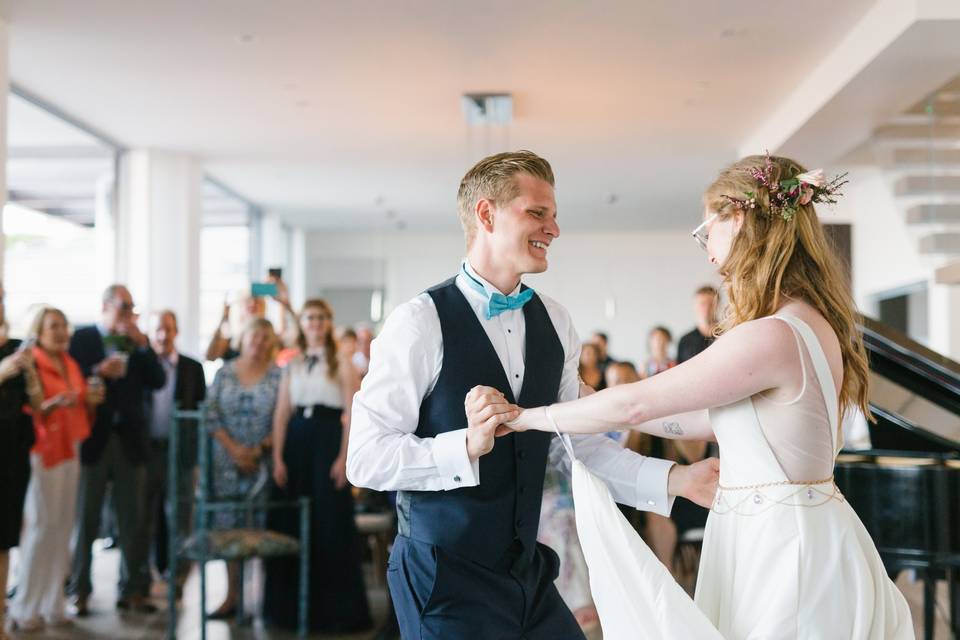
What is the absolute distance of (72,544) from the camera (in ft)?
20.1

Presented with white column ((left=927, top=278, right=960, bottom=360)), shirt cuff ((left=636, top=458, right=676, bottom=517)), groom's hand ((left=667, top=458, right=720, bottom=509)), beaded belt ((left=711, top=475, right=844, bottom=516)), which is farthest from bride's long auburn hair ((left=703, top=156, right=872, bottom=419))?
white column ((left=927, top=278, right=960, bottom=360))

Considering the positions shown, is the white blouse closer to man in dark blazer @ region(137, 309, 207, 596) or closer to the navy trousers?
man in dark blazer @ region(137, 309, 207, 596)

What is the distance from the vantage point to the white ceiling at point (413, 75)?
5941 mm

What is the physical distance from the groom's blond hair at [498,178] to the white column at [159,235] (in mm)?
7551

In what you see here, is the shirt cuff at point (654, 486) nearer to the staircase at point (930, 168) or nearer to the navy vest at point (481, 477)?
the navy vest at point (481, 477)

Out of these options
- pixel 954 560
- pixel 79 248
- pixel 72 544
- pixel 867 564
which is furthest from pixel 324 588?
pixel 79 248

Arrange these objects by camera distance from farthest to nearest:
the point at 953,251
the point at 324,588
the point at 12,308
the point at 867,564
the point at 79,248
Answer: the point at 79,248 → the point at 953,251 → the point at 12,308 → the point at 324,588 → the point at 867,564

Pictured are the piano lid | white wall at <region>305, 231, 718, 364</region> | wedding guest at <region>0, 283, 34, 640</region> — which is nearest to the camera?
the piano lid

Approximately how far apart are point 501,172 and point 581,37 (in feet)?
14.5

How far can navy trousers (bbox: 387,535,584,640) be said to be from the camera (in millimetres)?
2033

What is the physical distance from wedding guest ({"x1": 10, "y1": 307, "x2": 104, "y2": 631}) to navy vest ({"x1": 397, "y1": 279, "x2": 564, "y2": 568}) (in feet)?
12.0

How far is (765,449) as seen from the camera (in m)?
1.81

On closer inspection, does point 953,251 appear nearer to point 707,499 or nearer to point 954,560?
point 954,560

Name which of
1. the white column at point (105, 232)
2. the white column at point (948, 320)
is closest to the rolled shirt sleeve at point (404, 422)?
the white column at point (105, 232)
